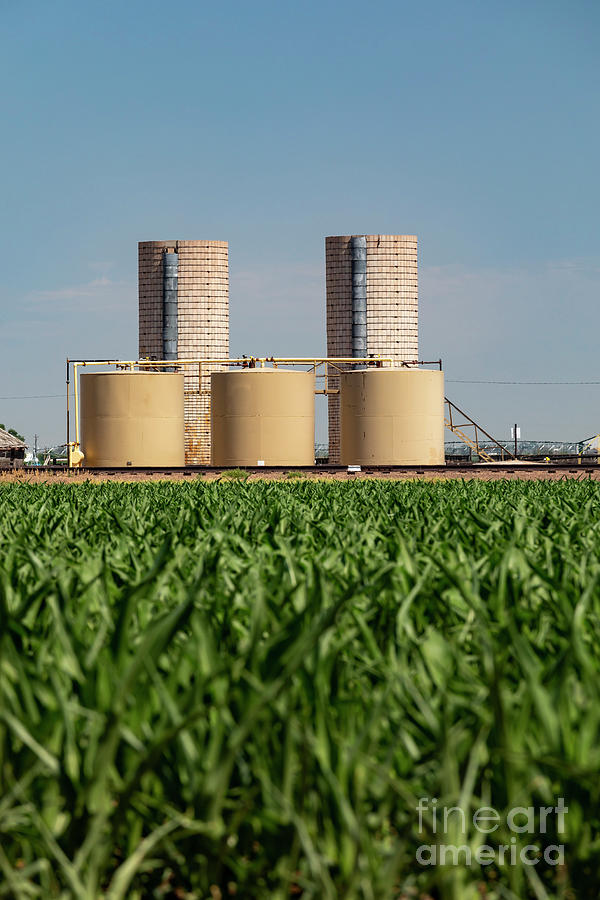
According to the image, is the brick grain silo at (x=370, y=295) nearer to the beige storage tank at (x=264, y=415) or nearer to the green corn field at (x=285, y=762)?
the beige storage tank at (x=264, y=415)

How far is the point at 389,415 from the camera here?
39.4m

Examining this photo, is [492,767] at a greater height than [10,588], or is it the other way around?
[10,588]

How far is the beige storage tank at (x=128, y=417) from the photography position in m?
40.0

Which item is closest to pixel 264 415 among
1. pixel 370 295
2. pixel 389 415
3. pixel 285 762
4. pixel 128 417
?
pixel 389 415

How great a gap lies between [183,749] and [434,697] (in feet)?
2.64

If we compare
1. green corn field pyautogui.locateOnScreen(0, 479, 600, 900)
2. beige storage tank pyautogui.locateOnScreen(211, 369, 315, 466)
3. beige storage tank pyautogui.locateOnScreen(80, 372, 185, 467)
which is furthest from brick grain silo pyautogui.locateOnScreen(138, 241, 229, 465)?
green corn field pyautogui.locateOnScreen(0, 479, 600, 900)

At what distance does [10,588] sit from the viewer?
426 centimetres

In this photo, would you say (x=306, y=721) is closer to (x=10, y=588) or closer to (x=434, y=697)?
(x=434, y=697)

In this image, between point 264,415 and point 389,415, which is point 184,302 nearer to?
point 264,415

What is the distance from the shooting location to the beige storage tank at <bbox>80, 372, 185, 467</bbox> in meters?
40.0

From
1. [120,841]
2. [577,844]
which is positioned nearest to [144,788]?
[120,841]

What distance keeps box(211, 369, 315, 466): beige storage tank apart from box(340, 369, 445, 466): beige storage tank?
207 centimetres

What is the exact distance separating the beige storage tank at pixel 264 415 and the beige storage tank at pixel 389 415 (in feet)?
6.78

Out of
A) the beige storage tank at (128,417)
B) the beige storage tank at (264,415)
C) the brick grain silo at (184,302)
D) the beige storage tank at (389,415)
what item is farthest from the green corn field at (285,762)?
the brick grain silo at (184,302)
